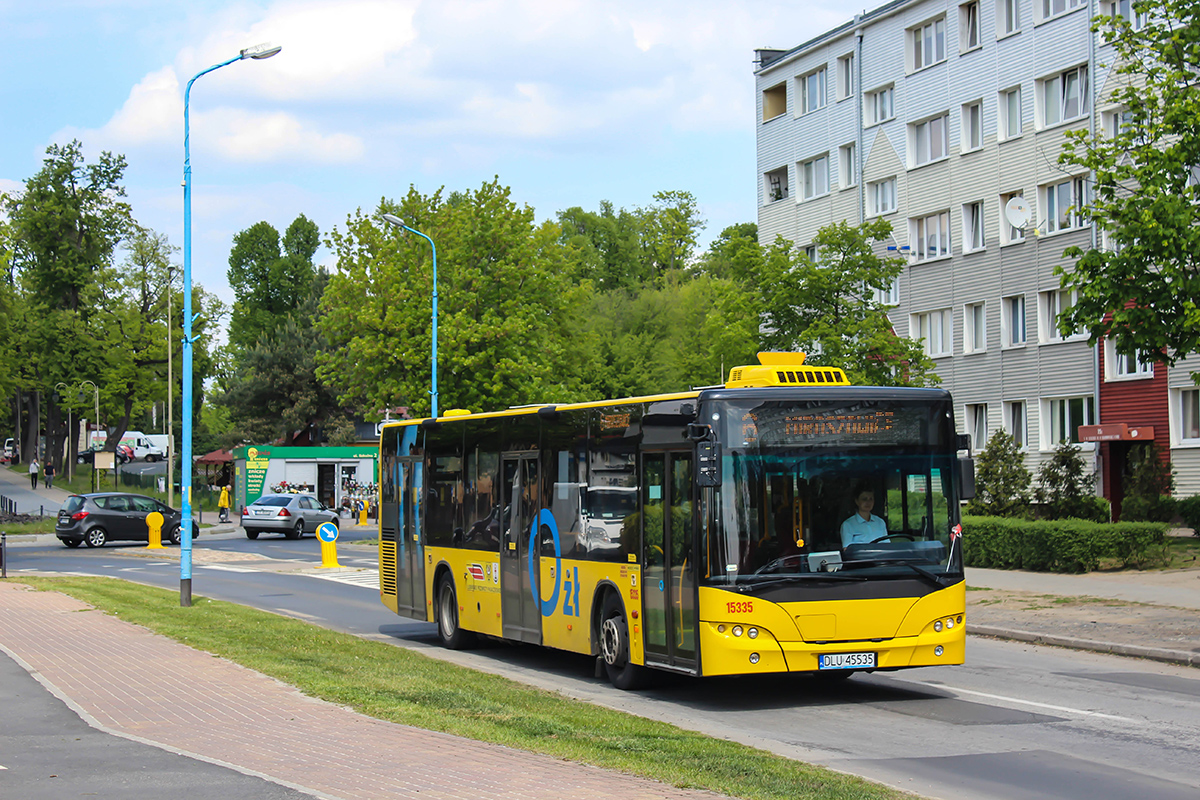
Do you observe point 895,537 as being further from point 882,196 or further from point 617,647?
point 882,196

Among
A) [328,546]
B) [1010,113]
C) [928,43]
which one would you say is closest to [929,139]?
[928,43]

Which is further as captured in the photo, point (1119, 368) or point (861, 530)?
point (1119, 368)

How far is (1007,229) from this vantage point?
4547 cm

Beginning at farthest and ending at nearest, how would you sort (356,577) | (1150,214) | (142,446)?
(142,446) → (356,577) → (1150,214)

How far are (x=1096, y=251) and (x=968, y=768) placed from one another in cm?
1189

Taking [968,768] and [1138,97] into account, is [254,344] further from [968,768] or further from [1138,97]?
[968,768]

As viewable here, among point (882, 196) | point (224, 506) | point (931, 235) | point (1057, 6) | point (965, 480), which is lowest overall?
point (224, 506)

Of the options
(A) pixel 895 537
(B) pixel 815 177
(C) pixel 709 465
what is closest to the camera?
(C) pixel 709 465

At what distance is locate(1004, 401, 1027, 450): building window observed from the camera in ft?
148

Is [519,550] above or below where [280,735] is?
above

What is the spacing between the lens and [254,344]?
95688 millimetres

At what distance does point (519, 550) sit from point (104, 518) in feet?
105

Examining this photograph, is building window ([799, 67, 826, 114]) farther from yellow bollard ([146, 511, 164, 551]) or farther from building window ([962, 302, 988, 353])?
yellow bollard ([146, 511, 164, 551])

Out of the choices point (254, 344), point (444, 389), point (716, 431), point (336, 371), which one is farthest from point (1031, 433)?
point (254, 344)
